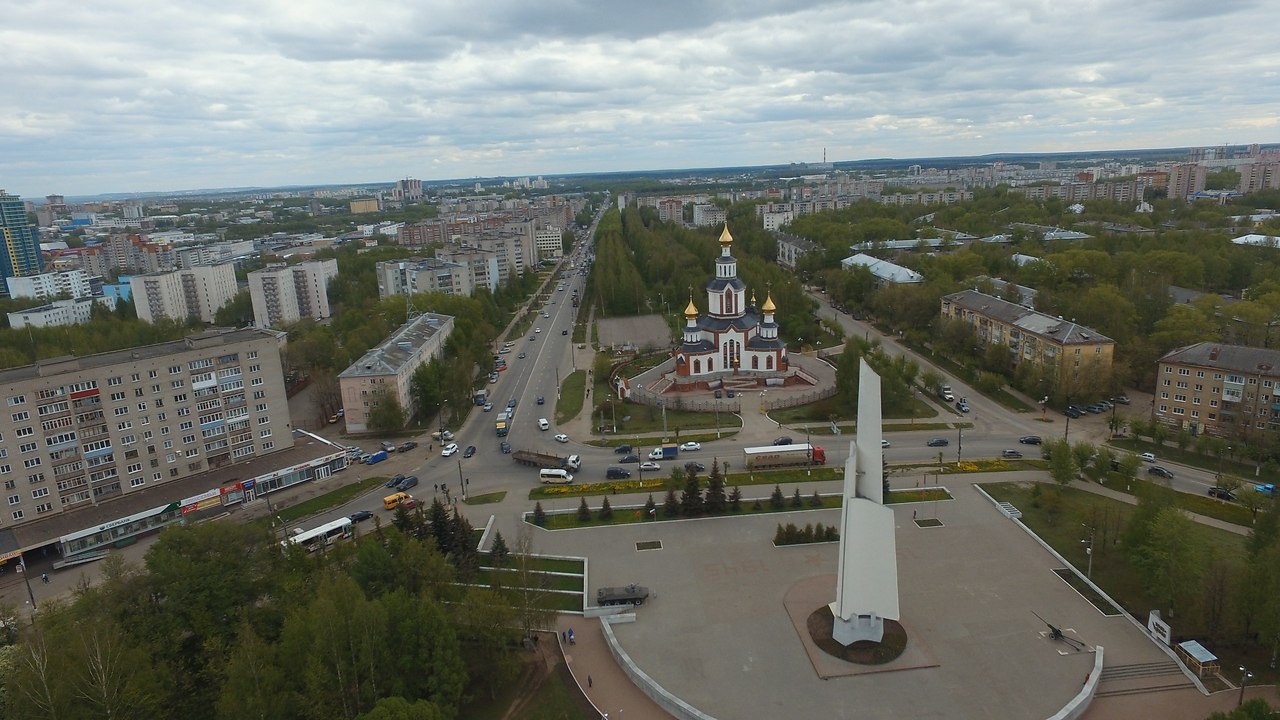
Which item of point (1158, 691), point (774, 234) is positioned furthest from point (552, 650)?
point (774, 234)

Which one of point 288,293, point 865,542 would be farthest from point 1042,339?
point 288,293

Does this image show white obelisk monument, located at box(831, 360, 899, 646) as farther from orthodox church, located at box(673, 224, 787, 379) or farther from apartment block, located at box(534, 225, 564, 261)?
apartment block, located at box(534, 225, 564, 261)

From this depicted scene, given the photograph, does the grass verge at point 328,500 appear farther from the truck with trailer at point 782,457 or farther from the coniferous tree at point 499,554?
the truck with trailer at point 782,457

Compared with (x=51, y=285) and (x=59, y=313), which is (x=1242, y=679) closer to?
(x=59, y=313)

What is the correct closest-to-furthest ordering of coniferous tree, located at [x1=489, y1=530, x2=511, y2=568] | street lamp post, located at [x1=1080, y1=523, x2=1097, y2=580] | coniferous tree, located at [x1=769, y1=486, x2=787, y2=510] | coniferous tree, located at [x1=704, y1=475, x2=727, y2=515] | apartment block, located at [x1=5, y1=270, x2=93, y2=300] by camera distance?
1. street lamp post, located at [x1=1080, y1=523, x2=1097, y2=580]
2. coniferous tree, located at [x1=489, y1=530, x2=511, y2=568]
3. coniferous tree, located at [x1=704, y1=475, x2=727, y2=515]
4. coniferous tree, located at [x1=769, y1=486, x2=787, y2=510]
5. apartment block, located at [x1=5, y1=270, x2=93, y2=300]

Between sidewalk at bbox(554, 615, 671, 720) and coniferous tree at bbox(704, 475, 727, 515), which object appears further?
coniferous tree at bbox(704, 475, 727, 515)

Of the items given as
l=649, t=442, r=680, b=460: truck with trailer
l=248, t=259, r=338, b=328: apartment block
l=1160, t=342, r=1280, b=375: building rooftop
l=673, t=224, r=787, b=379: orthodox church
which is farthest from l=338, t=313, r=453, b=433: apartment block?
l=1160, t=342, r=1280, b=375: building rooftop
